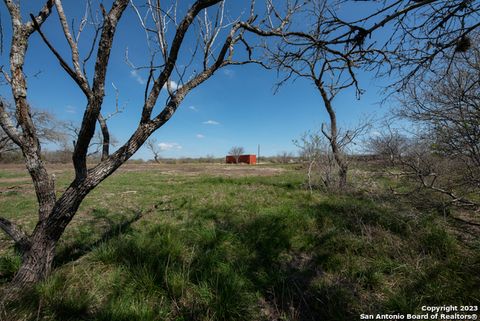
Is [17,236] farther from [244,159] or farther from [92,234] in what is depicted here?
[244,159]

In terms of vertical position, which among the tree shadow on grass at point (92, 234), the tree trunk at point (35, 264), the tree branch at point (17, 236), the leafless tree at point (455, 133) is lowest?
the tree shadow on grass at point (92, 234)

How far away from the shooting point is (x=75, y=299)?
6.60ft

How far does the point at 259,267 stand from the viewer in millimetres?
2830

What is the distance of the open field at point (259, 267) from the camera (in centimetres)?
206

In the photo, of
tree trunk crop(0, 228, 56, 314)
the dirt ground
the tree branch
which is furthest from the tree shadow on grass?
the dirt ground

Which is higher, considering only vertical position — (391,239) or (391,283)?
(391,239)

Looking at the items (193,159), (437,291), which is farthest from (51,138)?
(193,159)

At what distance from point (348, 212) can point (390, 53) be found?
305 cm

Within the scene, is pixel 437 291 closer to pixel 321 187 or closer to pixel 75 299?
pixel 75 299

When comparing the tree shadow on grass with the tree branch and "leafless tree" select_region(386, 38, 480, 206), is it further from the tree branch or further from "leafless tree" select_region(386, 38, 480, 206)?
"leafless tree" select_region(386, 38, 480, 206)

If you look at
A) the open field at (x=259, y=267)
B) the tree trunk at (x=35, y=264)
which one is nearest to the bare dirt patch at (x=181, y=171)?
the open field at (x=259, y=267)

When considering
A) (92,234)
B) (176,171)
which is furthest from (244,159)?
(92,234)

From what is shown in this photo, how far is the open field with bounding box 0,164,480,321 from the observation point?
6.75 ft

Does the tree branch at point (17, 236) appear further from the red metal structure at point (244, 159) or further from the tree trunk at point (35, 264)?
the red metal structure at point (244, 159)
